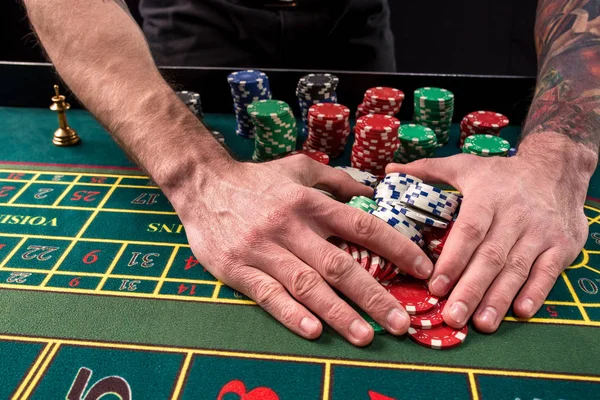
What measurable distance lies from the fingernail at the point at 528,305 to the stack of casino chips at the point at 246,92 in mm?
1528

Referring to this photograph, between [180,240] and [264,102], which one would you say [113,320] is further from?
[264,102]

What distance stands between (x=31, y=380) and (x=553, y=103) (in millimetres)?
2061

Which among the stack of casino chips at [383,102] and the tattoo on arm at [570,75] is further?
the stack of casino chips at [383,102]

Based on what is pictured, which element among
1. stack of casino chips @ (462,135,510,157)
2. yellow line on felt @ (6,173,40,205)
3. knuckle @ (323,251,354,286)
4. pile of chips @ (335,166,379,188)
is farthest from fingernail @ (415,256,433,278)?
yellow line on felt @ (6,173,40,205)

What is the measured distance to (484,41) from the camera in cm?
550

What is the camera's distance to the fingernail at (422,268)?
1.68m

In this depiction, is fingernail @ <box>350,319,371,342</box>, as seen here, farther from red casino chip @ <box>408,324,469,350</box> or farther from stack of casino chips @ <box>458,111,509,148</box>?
stack of casino chips @ <box>458,111,509,148</box>

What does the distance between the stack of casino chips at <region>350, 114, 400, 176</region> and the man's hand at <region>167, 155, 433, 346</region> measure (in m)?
0.56

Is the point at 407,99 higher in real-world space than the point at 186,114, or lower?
lower

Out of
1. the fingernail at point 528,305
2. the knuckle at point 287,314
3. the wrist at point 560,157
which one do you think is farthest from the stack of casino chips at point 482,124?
the knuckle at point 287,314

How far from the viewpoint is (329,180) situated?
1.96 meters

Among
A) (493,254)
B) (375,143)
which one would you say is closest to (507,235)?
(493,254)

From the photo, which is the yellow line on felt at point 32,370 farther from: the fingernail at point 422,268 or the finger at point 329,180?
the fingernail at point 422,268

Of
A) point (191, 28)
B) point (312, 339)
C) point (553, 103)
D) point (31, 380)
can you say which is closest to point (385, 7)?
point (191, 28)
